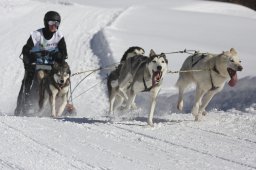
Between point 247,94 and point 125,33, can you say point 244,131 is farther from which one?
point 125,33

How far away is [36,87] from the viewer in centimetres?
844

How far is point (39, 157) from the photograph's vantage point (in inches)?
204

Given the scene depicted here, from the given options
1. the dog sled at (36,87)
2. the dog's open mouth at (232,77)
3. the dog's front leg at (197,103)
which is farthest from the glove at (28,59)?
the dog's open mouth at (232,77)

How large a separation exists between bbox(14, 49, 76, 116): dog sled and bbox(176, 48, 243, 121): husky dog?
1860mm

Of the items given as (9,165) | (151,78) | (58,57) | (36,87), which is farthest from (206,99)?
(9,165)

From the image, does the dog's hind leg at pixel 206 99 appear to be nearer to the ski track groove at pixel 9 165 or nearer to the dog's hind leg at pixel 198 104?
the dog's hind leg at pixel 198 104

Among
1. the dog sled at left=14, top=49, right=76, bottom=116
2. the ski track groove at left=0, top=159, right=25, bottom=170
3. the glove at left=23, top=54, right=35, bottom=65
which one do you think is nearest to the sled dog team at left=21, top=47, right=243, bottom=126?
the dog sled at left=14, top=49, right=76, bottom=116

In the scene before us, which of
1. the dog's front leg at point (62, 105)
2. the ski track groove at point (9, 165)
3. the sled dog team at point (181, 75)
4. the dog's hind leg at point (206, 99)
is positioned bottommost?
the dog's front leg at point (62, 105)

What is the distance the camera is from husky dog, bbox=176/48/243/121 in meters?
7.31

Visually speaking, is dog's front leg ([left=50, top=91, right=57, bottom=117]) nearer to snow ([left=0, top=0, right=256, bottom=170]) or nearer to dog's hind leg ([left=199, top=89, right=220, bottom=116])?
snow ([left=0, top=0, right=256, bottom=170])

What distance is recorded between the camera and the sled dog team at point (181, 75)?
22.8 feet

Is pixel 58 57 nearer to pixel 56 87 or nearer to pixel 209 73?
pixel 56 87

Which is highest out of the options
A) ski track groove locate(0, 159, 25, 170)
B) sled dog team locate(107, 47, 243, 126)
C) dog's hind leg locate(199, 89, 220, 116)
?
sled dog team locate(107, 47, 243, 126)

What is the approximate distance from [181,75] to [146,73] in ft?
4.63
